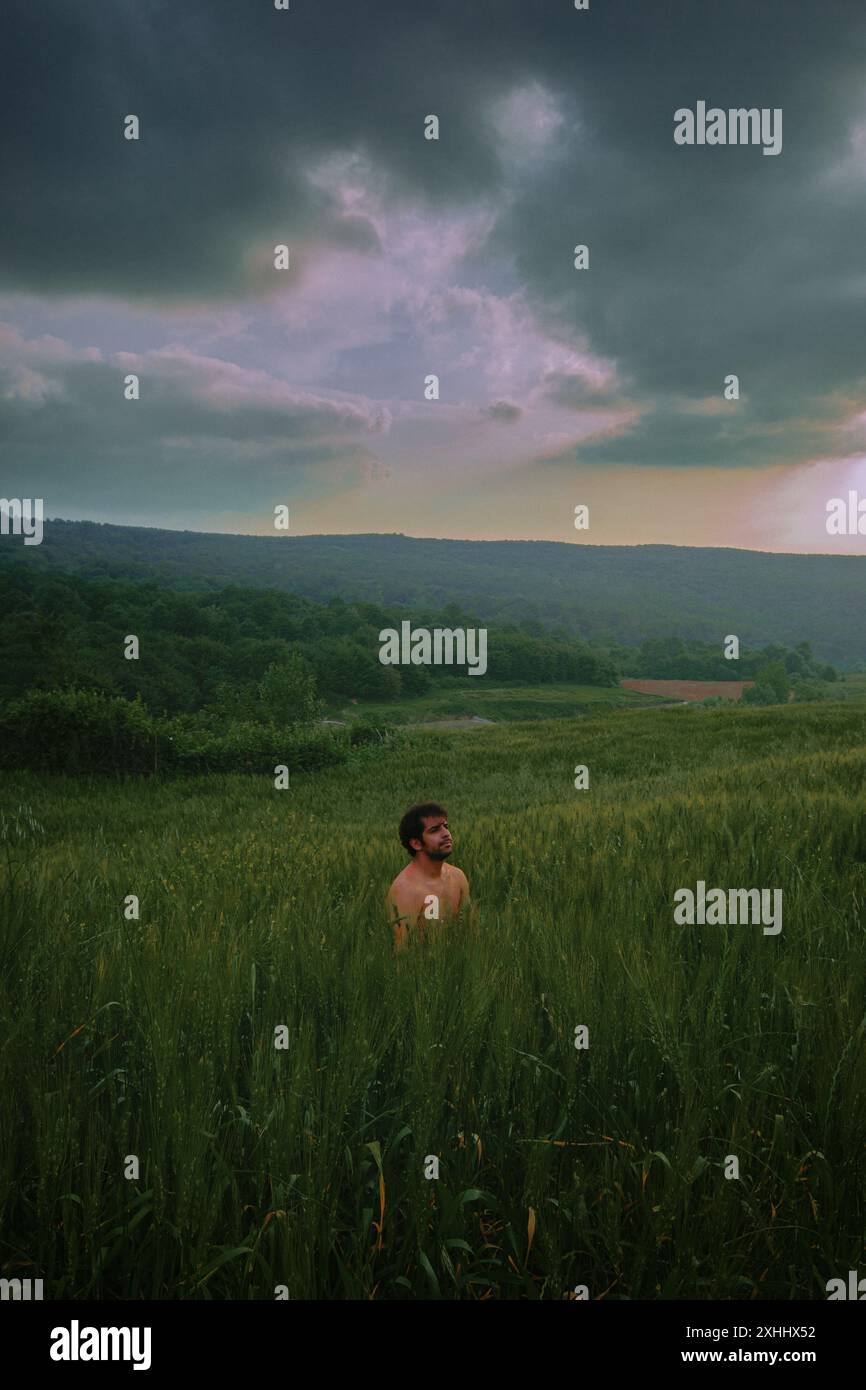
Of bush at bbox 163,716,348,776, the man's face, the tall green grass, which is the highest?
the man's face

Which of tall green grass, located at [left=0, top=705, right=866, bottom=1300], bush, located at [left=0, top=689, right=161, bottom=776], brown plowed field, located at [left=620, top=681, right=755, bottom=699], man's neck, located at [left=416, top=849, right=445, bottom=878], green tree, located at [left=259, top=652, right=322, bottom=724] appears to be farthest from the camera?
brown plowed field, located at [left=620, top=681, right=755, bottom=699]

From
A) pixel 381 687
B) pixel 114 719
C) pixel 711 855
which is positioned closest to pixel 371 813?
pixel 114 719

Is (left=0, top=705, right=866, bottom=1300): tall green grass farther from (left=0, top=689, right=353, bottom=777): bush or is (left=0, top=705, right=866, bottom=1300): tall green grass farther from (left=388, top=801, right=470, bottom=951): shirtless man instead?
(left=0, top=689, right=353, bottom=777): bush

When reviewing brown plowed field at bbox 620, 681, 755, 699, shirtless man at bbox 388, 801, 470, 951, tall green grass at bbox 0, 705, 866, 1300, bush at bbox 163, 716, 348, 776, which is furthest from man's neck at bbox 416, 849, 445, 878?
brown plowed field at bbox 620, 681, 755, 699

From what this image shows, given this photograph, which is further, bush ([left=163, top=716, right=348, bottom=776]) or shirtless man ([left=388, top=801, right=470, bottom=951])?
bush ([left=163, top=716, right=348, bottom=776])

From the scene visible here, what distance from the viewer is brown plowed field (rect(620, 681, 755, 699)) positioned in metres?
113

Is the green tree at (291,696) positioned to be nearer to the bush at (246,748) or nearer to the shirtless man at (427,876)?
the bush at (246,748)

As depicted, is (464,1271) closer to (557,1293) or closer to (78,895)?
(557,1293)

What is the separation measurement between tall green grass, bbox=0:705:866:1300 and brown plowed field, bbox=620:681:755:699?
110m

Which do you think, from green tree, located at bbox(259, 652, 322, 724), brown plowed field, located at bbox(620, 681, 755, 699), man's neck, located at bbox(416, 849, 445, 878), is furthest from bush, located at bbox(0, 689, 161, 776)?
brown plowed field, located at bbox(620, 681, 755, 699)

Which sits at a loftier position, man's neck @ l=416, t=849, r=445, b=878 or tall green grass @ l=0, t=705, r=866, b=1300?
man's neck @ l=416, t=849, r=445, b=878

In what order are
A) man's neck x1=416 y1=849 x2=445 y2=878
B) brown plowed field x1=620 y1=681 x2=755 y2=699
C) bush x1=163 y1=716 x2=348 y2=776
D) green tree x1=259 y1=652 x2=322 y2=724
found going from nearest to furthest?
man's neck x1=416 y1=849 x2=445 y2=878 → bush x1=163 y1=716 x2=348 y2=776 → green tree x1=259 y1=652 x2=322 y2=724 → brown plowed field x1=620 y1=681 x2=755 y2=699

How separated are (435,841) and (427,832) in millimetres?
66

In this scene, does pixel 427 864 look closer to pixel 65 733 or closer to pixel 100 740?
pixel 100 740
